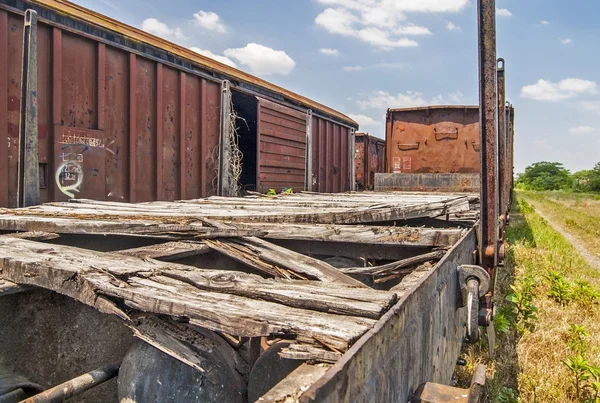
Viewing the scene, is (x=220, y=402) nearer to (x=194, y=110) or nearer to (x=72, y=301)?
(x=72, y=301)

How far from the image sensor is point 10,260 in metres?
1.86

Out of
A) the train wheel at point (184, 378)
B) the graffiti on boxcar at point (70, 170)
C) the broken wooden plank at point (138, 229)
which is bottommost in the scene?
the train wheel at point (184, 378)

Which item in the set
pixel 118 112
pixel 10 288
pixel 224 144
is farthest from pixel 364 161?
pixel 10 288

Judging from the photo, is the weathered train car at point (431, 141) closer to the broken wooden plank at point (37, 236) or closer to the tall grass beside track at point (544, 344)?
the tall grass beside track at point (544, 344)

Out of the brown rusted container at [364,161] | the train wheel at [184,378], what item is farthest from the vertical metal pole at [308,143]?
the train wheel at [184,378]

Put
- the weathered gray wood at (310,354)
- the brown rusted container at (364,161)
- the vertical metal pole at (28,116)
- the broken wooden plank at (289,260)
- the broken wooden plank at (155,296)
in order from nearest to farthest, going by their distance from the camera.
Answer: the weathered gray wood at (310,354)
the broken wooden plank at (155,296)
the broken wooden plank at (289,260)
the vertical metal pole at (28,116)
the brown rusted container at (364,161)

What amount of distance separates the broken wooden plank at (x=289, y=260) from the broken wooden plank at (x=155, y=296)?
0.60 meters

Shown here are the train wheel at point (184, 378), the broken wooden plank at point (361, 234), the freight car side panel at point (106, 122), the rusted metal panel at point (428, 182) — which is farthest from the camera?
the rusted metal panel at point (428, 182)

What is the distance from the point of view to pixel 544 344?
379cm

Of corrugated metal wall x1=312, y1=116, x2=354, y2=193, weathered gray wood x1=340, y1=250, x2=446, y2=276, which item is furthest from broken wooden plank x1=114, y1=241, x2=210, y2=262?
corrugated metal wall x1=312, y1=116, x2=354, y2=193

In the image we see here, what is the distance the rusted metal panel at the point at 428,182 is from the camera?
25.7 ft

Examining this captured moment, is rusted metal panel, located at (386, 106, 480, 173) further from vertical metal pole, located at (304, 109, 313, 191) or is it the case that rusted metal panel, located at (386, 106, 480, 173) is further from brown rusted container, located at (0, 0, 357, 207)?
brown rusted container, located at (0, 0, 357, 207)

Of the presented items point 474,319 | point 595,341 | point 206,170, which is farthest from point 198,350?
point 206,170

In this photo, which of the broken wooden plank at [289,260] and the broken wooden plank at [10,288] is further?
the broken wooden plank at [289,260]
